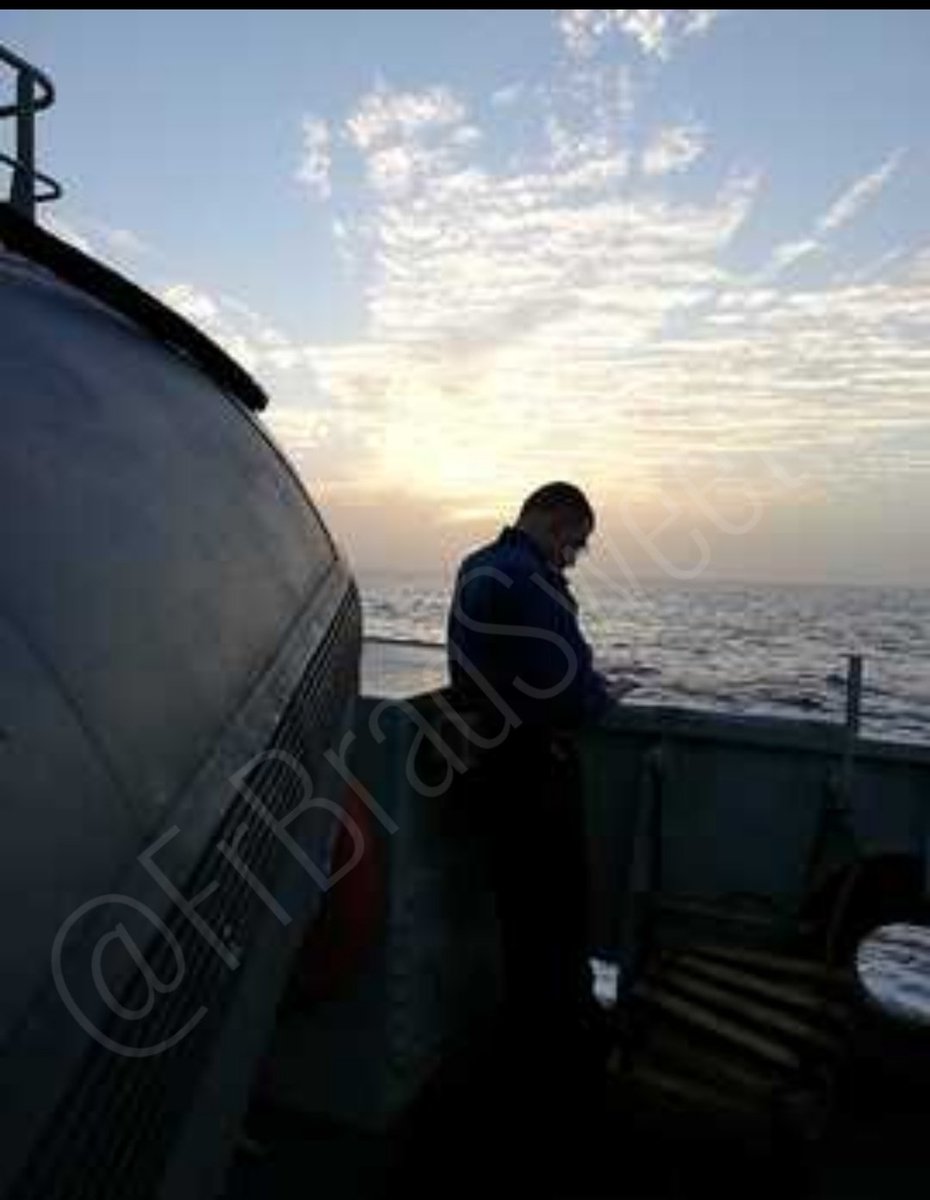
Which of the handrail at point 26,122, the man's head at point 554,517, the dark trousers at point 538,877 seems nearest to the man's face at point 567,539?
the man's head at point 554,517

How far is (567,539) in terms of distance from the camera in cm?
450

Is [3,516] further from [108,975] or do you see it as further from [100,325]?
[100,325]

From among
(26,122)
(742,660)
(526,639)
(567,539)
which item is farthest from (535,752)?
(742,660)

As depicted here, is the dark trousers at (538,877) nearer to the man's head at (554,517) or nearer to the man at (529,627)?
the man at (529,627)

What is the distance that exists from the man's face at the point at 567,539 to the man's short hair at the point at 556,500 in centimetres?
3

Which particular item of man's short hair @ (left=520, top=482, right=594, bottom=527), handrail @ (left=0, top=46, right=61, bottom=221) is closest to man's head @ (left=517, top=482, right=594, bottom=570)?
man's short hair @ (left=520, top=482, right=594, bottom=527)

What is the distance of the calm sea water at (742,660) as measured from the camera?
6.59 m

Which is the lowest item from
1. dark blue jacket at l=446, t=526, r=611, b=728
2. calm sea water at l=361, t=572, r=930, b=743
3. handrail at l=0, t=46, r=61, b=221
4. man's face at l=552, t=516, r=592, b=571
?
calm sea water at l=361, t=572, r=930, b=743

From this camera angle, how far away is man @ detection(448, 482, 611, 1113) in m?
4.27

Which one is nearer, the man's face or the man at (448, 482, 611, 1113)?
the man at (448, 482, 611, 1113)

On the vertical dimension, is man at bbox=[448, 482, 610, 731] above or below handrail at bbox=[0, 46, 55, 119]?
below

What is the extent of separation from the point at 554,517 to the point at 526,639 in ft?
1.54

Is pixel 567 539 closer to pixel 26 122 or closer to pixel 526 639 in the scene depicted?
pixel 526 639

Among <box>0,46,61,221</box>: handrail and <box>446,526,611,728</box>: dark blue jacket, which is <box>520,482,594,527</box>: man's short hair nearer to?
<box>446,526,611,728</box>: dark blue jacket
